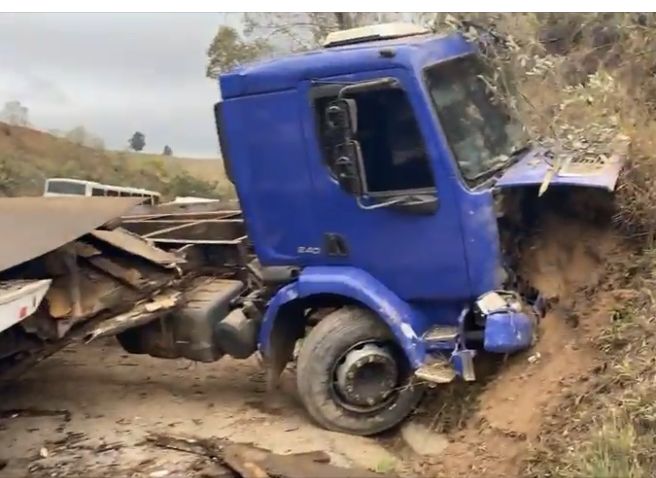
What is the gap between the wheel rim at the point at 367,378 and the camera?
19.2ft

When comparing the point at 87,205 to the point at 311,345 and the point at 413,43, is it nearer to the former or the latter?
the point at 311,345

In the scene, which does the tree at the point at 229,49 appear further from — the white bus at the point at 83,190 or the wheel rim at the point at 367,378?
the wheel rim at the point at 367,378

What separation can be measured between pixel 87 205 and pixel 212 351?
126 cm

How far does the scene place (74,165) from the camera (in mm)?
19781

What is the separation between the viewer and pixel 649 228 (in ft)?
18.7

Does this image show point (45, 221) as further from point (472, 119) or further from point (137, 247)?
point (472, 119)

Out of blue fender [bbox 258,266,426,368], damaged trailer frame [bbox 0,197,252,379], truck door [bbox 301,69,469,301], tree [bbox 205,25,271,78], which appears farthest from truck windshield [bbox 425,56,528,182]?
tree [bbox 205,25,271,78]

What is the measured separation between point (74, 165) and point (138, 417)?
14.2 metres

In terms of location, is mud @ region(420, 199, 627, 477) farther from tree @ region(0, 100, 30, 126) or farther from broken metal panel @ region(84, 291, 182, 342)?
tree @ region(0, 100, 30, 126)

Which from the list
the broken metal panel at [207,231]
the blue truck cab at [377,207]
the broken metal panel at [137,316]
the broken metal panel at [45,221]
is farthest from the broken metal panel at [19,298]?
the broken metal panel at [207,231]

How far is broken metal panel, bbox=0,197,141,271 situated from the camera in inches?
226

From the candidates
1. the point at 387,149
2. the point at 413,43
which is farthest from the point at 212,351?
the point at 413,43

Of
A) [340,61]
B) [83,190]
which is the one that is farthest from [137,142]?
[340,61]

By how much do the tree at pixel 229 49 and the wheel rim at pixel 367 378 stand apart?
6149 millimetres
